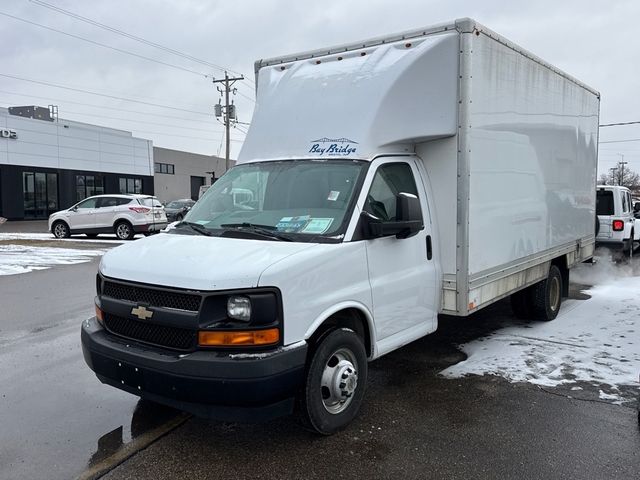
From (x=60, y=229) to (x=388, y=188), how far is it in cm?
1990

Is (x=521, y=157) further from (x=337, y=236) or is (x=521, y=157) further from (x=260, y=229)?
(x=260, y=229)

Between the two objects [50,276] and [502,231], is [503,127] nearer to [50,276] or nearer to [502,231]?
[502,231]

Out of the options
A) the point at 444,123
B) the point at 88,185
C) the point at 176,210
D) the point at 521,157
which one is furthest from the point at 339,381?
the point at 88,185

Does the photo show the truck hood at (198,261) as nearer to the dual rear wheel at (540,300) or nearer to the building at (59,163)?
the dual rear wheel at (540,300)

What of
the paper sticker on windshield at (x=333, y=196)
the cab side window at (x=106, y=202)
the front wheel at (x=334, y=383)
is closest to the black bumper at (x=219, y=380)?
the front wheel at (x=334, y=383)

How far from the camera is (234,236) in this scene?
4.11 metres

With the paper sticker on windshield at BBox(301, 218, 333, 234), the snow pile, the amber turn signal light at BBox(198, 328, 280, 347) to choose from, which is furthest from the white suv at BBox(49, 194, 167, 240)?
the amber turn signal light at BBox(198, 328, 280, 347)

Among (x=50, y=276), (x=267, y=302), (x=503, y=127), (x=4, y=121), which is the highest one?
(x=4, y=121)

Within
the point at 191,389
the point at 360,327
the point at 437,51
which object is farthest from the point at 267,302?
the point at 437,51

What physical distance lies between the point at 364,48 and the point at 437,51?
0.68 meters

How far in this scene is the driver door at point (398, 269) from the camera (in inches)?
170

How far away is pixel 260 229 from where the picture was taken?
4160 mm

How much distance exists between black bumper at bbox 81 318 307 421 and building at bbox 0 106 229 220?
111 feet

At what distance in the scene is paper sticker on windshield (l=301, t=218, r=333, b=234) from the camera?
Answer: 4051 mm
